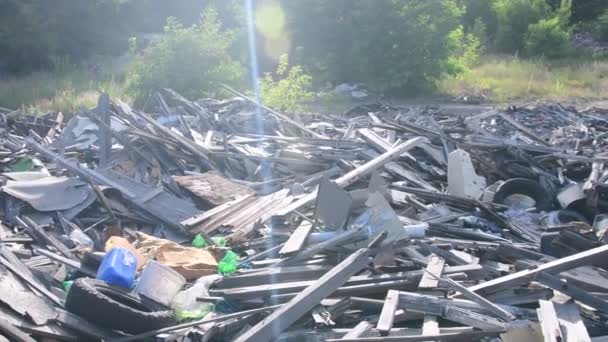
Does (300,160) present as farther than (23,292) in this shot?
Yes

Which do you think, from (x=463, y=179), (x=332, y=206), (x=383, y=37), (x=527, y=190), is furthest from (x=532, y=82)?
(x=332, y=206)

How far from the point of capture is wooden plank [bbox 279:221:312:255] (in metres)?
5.36

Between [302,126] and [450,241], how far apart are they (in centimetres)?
516

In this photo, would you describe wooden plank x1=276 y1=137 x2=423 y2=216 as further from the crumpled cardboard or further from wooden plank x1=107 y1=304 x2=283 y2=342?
wooden plank x1=107 y1=304 x2=283 y2=342

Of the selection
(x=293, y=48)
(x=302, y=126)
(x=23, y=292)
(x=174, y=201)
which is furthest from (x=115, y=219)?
(x=293, y=48)

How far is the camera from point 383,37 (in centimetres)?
2123

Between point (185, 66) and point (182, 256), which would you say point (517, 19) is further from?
point (182, 256)

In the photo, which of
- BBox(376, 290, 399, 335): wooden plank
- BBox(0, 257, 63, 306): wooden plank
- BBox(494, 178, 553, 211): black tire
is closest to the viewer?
BBox(376, 290, 399, 335): wooden plank

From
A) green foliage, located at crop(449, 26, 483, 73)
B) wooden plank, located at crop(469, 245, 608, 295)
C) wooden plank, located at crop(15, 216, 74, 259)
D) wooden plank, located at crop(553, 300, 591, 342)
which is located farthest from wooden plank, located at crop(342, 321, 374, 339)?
green foliage, located at crop(449, 26, 483, 73)

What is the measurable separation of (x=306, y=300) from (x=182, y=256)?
1.88 meters

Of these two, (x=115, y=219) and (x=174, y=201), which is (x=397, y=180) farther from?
(x=115, y=219)

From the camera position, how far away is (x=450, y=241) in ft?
19.9

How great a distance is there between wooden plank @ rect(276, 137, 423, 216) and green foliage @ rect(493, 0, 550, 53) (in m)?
23.7

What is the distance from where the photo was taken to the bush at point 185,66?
16.4 m
